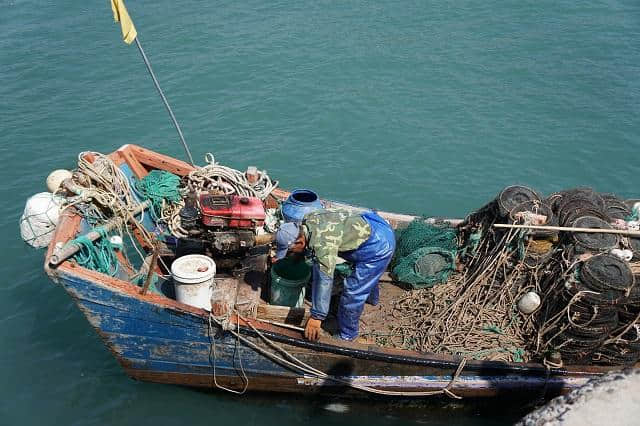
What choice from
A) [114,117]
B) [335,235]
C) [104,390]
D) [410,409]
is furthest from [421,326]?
[114,117]

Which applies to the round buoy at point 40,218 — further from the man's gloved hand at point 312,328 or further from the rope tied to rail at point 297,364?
the man's gloved hand at point 312,328

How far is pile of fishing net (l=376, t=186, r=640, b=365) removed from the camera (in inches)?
212

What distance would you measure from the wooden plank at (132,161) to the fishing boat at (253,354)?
1229mm

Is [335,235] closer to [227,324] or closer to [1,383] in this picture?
[227,324]

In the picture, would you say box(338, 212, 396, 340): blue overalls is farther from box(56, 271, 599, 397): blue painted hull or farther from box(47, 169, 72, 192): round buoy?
box(47, 169, 72, 192): round buoy

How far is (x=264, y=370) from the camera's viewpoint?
19.0 ft

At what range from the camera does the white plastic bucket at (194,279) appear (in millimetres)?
5273

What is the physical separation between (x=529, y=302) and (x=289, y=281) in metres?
2.79

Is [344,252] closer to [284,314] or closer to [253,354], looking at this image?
[284,314]

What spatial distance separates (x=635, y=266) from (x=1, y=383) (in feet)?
26.5

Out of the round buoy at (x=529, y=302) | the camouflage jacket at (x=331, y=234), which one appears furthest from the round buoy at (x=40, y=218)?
the round buoy at (x=529, y=302)

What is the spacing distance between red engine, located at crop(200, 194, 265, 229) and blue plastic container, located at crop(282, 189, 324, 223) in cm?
62

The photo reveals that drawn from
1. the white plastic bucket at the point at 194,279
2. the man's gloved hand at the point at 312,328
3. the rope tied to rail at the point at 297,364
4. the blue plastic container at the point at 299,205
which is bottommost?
the rope tied to rail at the point at 297,364

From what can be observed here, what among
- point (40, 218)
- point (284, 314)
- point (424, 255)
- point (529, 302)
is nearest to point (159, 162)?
point (40, 218)
